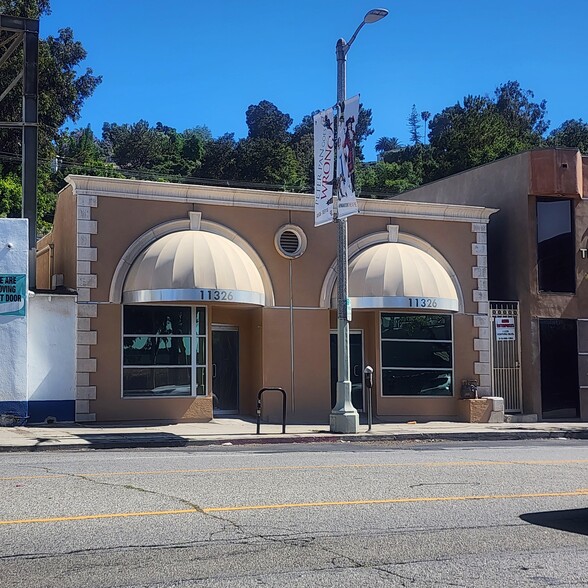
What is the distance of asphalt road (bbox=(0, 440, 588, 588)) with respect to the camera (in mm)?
6043

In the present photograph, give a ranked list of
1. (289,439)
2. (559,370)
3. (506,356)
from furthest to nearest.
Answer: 1. (559,370)
2. (506,356)
3. (289,439)

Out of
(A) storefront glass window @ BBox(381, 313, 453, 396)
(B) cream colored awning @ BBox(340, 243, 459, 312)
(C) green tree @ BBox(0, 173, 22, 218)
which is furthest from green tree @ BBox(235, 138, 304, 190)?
(B) cream colored awning @ BBox(340, 243, 459, 312)

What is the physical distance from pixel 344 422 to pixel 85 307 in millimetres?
6595

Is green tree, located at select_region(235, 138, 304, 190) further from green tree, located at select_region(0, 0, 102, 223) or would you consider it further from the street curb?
the street curb

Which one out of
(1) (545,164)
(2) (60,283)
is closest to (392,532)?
(2) (60,283)

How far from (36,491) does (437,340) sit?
15.2m

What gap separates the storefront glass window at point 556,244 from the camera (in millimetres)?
23906

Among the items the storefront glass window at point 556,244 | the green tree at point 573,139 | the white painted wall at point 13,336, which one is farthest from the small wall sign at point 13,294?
the green tree at point 573,139

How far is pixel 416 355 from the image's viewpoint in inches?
888

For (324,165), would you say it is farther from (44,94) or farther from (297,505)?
(44,94)

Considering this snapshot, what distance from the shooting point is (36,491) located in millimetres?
9203

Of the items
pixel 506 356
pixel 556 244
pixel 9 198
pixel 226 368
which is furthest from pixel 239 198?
pixel 9 198

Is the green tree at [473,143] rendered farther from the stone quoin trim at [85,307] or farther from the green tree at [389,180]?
the stone quoin trim at [85,307]

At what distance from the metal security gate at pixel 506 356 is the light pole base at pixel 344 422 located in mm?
6330
